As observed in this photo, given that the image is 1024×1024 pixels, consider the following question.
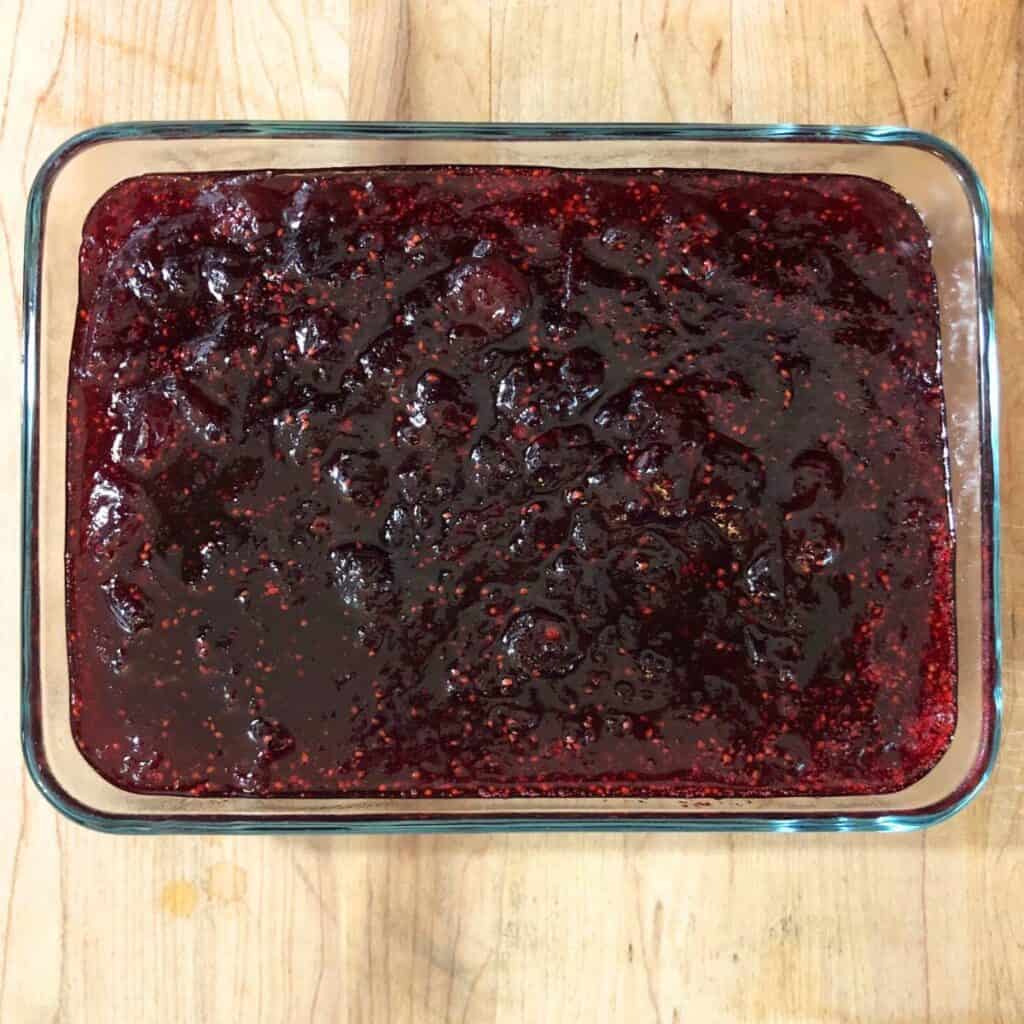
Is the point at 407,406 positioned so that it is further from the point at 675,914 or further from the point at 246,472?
the point at 675,914

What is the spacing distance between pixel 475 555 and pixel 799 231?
1.47 feet

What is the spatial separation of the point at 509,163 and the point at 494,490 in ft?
1.09

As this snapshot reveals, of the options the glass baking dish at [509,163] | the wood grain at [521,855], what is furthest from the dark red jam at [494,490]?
the wood grain at [521,855]

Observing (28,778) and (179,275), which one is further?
(28,778)

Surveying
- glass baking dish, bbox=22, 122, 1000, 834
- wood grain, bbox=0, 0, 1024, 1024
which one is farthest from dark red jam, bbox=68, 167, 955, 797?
wood grain, bbox=0, 0, 1024, 1024

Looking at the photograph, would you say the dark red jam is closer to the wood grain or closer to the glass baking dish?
the glass baking dish

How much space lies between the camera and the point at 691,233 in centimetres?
97

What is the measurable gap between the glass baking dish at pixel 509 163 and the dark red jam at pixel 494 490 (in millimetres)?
28

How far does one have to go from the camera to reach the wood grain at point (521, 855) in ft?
3.49

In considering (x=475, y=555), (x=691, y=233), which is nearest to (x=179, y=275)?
(x=475, y=555)

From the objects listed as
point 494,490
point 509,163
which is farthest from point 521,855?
point 509,163

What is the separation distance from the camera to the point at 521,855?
3.49 ft

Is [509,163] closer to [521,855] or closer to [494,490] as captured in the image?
[494,490]

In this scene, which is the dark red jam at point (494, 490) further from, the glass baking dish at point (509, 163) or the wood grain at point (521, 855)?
the wood grain at point (521, 855)
